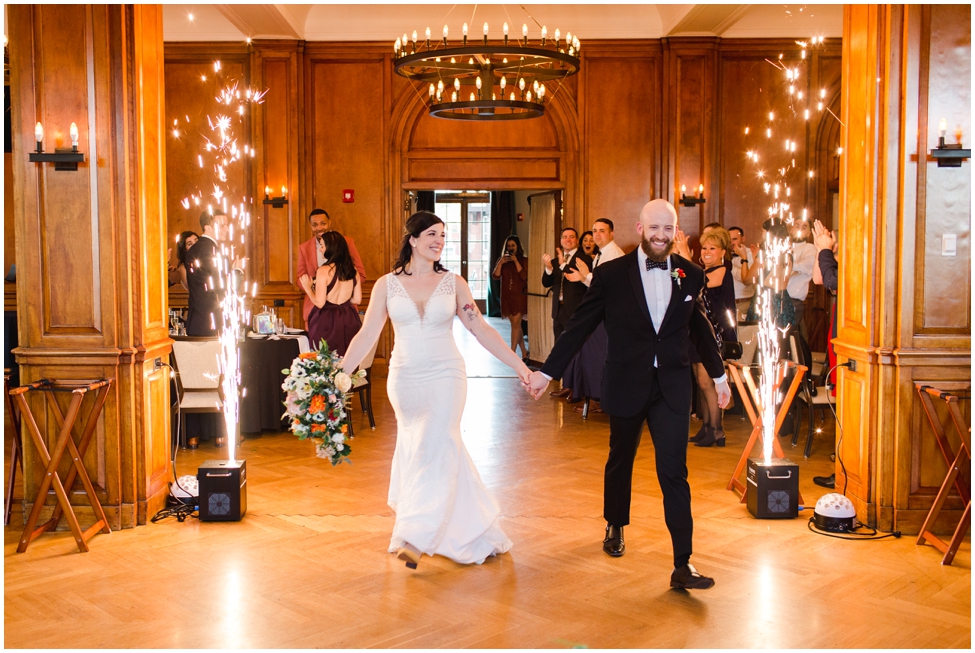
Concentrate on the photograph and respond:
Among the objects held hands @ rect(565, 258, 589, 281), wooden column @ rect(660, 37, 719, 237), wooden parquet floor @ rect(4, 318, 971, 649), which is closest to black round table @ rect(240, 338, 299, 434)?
wooden parquet floor @ rect(4, 318, 971, 649)

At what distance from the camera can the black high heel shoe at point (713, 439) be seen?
22.8ft

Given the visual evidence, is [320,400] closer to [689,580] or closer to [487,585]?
[487,585]

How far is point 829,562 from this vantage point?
14.1 feet

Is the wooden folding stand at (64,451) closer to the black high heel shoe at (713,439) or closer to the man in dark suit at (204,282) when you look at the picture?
the man in dark suit at (204,282)

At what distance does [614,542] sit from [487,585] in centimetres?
75

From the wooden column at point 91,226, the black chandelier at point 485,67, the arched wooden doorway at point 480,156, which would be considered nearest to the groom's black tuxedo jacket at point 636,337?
the wooden column at point 91,226

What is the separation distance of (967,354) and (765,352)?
4.11 feet

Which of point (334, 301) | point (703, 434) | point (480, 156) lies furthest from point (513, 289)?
point (703, 434)

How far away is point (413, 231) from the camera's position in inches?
171

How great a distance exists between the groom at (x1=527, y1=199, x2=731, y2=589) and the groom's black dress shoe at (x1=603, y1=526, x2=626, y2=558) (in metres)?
0.41

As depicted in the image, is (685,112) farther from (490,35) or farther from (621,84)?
(490,35)

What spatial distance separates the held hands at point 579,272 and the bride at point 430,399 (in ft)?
12.8

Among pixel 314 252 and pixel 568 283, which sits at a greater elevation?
pixel 314 252

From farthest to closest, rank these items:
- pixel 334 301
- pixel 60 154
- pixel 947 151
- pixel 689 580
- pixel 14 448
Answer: pixel 334 301
pixel 14 448
pixel 60 154
pixel 947 151
pixel 689 580
